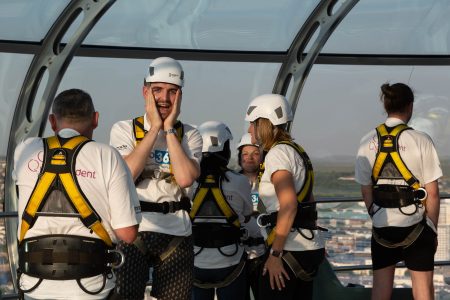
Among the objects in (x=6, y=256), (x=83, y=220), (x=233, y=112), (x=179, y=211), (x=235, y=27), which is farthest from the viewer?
(x=233, y=112)

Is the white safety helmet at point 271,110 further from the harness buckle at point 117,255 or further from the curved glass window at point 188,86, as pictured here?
the curved glass window at point 188,86

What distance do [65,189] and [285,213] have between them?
1.30 m

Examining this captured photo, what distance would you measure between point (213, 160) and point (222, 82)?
7.34m

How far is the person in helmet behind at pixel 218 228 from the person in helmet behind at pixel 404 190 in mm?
803

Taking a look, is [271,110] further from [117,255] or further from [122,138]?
[117,255]

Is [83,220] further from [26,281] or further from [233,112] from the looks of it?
[233,112]

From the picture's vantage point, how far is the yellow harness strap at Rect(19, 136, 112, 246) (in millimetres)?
3283

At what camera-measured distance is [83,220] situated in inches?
130

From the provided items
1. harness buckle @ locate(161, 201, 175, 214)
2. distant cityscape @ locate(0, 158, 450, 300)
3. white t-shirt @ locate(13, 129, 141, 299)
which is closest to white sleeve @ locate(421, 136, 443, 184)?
distant cityscape @ locate(0, 158, 450, 300)

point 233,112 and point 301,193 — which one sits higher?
point 233,112

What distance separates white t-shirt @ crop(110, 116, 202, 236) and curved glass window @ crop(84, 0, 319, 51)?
13.8 feet

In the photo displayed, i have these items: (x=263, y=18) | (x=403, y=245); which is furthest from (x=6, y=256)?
(x=403, y=245)

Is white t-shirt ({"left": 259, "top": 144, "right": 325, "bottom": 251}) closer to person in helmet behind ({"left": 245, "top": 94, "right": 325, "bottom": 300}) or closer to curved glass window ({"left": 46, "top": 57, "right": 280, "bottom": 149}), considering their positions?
person in helmet behind ({"left": 245, "top": 94, "right": 325, "bottom": 300})

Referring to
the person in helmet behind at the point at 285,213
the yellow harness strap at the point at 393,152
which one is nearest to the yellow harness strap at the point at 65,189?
the person in helmet behind at the point at 285,213
